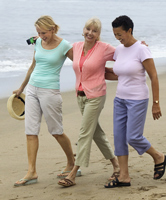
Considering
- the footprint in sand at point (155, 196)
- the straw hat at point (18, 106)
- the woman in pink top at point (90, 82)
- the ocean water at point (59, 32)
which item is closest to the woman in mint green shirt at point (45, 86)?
the woman in pink top at point (90, 82)

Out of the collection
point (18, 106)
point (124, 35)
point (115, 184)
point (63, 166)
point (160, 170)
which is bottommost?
point (63, 166)

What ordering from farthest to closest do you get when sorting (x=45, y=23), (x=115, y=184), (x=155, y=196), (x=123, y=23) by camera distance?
(x=45, y=23) < (x=115, y=184) < (x=123, y=23) < (x=155, y=196)

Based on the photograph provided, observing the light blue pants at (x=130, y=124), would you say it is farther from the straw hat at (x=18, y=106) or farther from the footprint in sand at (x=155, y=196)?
the straw hat at (x=18, y=106)

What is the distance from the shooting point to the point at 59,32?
2558cm

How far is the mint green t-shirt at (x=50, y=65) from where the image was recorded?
15.0ft

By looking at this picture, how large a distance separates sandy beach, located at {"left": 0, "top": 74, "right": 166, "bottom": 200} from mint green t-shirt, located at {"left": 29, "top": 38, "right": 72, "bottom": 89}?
107cm

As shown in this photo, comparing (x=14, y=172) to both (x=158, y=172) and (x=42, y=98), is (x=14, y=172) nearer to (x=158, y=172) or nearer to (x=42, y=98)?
(x=42, y=98)

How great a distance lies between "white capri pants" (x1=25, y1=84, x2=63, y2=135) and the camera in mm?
4590

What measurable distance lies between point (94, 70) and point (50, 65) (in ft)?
1.70

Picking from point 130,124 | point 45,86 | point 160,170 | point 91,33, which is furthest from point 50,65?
point 160,170

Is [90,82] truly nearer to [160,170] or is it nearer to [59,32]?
[160,170]

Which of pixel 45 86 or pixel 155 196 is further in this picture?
pixel 45 86

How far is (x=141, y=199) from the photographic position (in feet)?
12.4

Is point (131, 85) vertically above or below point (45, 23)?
below
